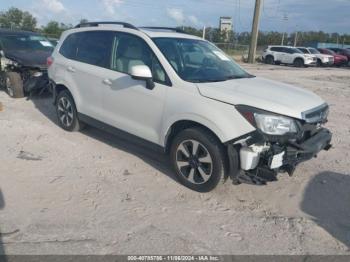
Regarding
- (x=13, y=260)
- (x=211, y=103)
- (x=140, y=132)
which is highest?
(x=211, y=103)

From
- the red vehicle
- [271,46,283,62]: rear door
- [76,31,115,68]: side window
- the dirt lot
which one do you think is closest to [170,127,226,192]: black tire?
the dirt lot

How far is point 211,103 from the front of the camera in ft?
13.4

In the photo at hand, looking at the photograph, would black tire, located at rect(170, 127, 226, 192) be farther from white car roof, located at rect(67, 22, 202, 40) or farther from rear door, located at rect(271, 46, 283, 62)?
rear door, located at rect(271, 46, 283, 62)

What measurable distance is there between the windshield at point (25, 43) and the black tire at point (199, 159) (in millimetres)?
7519

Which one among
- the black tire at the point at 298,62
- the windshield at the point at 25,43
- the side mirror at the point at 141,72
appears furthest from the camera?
the black tire at the point at 298,62

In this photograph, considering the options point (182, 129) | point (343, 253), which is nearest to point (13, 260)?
point (182, 129)

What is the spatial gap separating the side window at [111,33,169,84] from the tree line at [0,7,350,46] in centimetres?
1760

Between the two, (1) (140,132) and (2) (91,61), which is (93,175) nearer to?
(1) (140,132)

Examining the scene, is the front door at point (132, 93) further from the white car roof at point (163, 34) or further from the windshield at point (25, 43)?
the windshield at point (25, 43)

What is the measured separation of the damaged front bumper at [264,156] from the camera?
3850mm

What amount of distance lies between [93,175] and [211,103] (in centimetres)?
184

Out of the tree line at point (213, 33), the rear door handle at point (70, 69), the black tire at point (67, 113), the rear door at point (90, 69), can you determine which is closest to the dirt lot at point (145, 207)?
A: the black tire at point (67, 113)

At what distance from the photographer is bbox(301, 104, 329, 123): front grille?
403 centimetres

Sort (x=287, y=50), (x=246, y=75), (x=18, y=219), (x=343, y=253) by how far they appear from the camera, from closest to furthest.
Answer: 1. (x=343, y=253)
2. (x=18, y=219)
3. (x=246, y=75)
4. (x=287, y=50)
